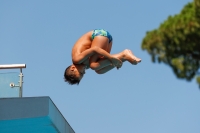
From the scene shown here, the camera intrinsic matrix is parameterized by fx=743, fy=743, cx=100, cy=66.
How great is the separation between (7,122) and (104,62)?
4.73m

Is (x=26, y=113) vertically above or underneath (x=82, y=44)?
underneath

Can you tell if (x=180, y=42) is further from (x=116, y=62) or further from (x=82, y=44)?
(x=82, y=44)

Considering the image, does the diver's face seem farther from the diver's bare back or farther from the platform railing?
the platform railing

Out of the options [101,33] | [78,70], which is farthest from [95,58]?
[101,33]

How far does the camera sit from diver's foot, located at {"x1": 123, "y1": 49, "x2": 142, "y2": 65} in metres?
10.9

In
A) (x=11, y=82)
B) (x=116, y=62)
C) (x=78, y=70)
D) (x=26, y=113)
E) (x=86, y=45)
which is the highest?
(x=86, y=45)

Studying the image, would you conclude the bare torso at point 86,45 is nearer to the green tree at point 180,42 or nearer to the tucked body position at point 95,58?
the tucked body position at point 95,58

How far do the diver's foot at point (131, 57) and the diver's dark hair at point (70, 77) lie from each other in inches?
32.0

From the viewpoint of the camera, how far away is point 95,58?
435 inches

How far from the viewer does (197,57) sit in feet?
27.5

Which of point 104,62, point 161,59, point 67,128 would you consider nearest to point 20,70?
point 67,128

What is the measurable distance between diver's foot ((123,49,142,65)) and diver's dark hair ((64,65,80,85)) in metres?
0.81

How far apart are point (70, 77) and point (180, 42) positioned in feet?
10.2

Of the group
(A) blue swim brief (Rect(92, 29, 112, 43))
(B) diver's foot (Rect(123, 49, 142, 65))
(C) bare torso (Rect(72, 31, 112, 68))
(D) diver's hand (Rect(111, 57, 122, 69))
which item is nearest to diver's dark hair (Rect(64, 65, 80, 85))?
(C) bare torso (Rect(72, 31, 112, 68))
